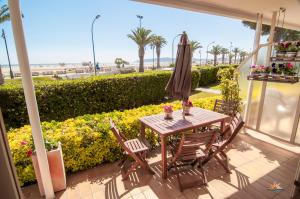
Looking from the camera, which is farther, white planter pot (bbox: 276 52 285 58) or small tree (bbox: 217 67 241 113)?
small tree (bbox: 217 67 241 113)

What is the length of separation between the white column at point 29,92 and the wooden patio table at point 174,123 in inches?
68.2

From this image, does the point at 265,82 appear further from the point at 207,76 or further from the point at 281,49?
the point at 207,76

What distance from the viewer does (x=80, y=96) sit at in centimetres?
610

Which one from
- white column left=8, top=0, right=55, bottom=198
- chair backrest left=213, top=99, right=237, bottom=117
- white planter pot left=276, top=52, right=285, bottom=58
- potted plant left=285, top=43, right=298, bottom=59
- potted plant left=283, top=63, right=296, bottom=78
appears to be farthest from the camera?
chair backrest left=213, top=99, right=237, bottom=117

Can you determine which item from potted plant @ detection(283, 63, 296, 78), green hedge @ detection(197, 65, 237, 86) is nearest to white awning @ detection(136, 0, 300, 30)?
potted plant @ detection(283, 63, 296, 78)

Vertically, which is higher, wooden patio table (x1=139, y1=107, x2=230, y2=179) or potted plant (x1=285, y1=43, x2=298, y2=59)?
potted plant (x1=285, y1=43, x2=298, y2=59)

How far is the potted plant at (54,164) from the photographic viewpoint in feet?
8.74

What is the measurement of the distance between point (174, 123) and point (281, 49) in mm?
2782

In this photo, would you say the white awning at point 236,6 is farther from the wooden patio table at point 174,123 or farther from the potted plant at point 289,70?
the wooden patio table at point 174,123

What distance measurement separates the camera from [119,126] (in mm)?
3637

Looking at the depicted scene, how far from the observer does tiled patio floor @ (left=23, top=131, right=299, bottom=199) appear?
273 centimetres

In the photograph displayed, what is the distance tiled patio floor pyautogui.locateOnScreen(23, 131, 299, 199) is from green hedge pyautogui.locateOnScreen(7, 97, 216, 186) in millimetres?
223

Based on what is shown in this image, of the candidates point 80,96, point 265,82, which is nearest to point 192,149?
point 265,82

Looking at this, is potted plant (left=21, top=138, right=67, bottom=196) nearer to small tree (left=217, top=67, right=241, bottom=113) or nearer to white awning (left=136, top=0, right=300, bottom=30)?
white awning (left=136, top=0, right=300, bottom=30)
